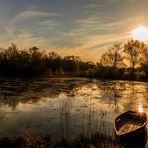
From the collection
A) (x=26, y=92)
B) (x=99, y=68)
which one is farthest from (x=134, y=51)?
(x=26, y=92)

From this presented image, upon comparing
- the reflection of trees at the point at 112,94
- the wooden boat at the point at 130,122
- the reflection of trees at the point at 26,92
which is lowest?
the reflection of trees at the point at 112,94

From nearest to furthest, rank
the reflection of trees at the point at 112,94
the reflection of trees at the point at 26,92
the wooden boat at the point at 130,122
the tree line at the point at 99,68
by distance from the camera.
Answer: the wooden boat at the point at 130,122
the reflection of trees at the point at 26,92
the reflection of trees at the point at 112,94
the tree line at the point at 99,68

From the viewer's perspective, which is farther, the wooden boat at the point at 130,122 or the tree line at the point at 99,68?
the tree line at the point at 99,68

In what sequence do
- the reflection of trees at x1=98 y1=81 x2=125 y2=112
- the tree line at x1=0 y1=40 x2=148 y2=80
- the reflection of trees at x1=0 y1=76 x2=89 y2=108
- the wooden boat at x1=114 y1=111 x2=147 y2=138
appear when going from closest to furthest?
the wooden boat at x1=114 y1=111 x2=147 y2=138 < the reflection of trees at x1=0 y1=76 x2=89 y2=108 < the reflection of trees at x1=98 y1=81 x2=125 y2=112 < the tree line at x1=0 y1=40 x2=148 y2=80

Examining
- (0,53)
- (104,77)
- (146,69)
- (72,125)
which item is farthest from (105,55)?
(72,125)

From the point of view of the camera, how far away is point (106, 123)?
664 inches

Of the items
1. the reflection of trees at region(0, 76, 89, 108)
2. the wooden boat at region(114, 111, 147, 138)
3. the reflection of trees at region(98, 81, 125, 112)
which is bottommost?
the reflection of trees at region(98, 81, 125, 112)

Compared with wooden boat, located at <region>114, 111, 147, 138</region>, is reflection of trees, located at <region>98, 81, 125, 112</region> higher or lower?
lower

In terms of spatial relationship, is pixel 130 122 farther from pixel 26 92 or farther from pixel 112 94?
pixel 26 92

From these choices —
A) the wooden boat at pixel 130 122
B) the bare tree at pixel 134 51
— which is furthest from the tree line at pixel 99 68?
the wooden boat at pixel 130 122

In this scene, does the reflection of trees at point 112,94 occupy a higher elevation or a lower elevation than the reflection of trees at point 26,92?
lower

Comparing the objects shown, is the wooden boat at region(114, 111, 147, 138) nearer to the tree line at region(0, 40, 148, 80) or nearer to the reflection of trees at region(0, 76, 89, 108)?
the reflection of trees at region(0, 76, 89, 108)

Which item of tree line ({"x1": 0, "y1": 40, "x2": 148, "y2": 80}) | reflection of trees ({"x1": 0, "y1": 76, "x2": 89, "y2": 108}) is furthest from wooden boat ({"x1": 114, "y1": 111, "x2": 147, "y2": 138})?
tree line ({"x1": 0, "y1": 40, "x2": 148, "y2": 80})

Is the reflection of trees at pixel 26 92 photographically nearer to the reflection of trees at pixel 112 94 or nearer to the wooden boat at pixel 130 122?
the reflection of trees at pixel 112 94
